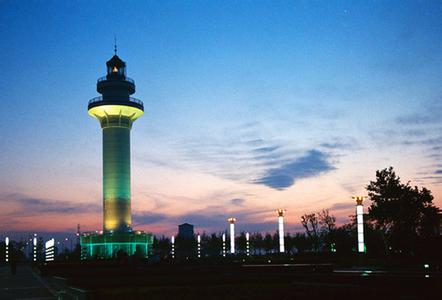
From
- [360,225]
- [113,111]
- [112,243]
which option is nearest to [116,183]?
[112,243]

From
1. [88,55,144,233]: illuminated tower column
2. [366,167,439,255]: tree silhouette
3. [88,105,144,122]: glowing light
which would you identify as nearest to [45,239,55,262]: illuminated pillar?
[88,55,144,233]: illuminated tower column

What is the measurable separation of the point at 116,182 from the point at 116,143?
6.47 metres

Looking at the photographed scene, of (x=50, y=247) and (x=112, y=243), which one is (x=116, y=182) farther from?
(x=50, y=247)

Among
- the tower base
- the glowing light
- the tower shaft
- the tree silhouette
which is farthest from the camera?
the glowing light

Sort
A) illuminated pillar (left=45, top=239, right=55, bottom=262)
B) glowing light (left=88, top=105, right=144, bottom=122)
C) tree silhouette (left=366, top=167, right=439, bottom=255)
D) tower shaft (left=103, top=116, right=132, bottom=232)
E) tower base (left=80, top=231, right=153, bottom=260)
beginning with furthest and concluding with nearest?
illuminated pillar (left=45, top=239, right=55, bottom=262)
glowing light (left=88, top=105, right=144, bottom=122)
tower shaft (left=103, top=116, right=132, bottom=232)
tower base (left=80, top=231, right=153, bottom=260)
tree silhouette (left=366, top=167, right=439, bottom=255)

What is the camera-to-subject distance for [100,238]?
9038 cm

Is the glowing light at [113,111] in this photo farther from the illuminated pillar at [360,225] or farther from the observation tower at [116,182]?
the illuminated pillar at [360,225]

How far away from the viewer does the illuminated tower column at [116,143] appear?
90.0m

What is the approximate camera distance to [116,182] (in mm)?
89750

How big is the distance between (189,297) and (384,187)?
149ft

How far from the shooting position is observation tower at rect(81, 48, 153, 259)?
89.9 m

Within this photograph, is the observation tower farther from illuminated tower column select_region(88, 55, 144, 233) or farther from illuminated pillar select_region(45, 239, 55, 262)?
illuminated pillar select_region(45, 239, 55, 262)

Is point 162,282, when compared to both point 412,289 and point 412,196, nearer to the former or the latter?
point 412,289

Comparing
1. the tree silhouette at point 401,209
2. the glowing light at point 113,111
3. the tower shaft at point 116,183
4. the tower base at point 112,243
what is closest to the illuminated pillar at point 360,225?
the tree silhouette at point 401,209
